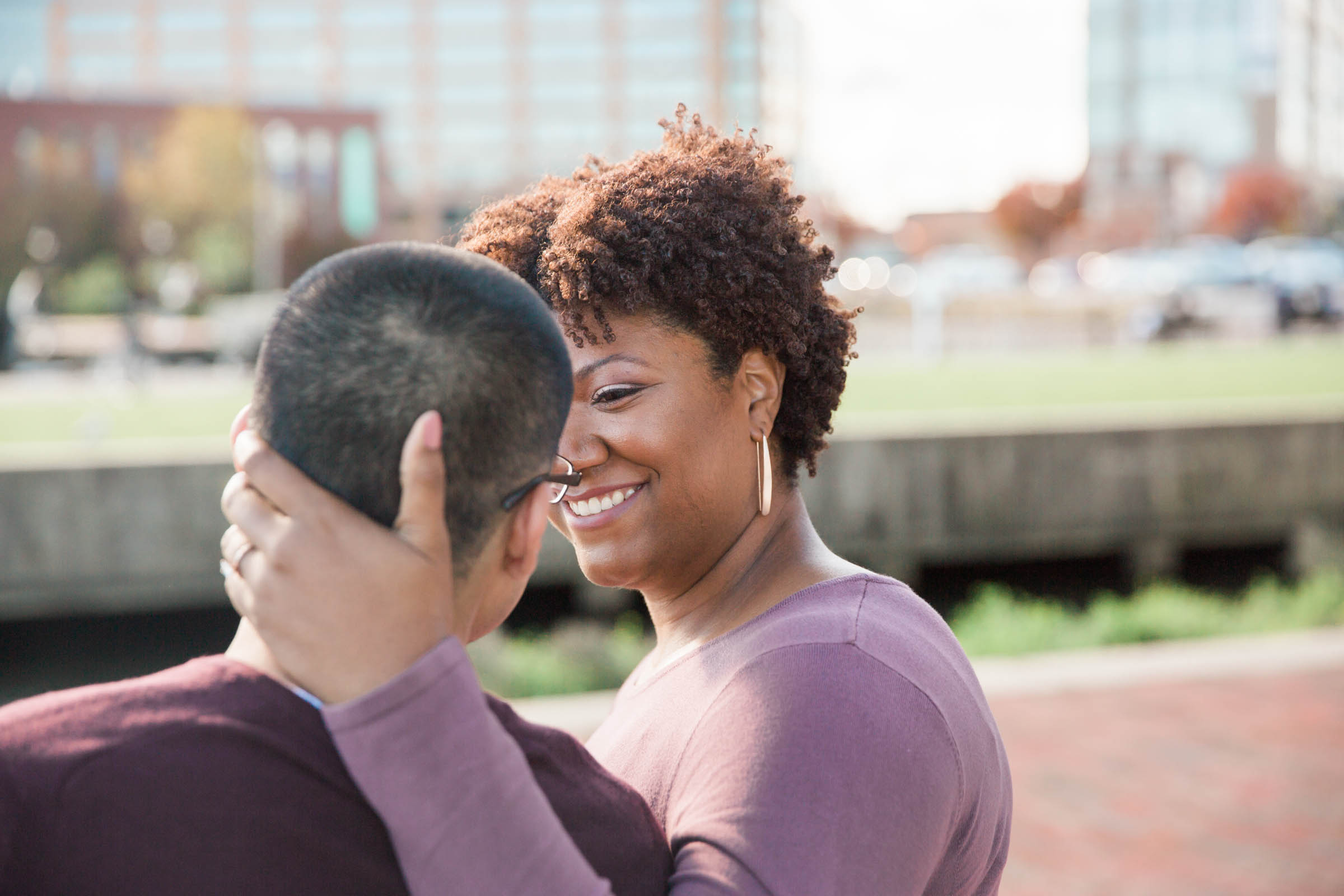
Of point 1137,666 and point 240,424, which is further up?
point 240,424

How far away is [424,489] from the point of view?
105 centimetres

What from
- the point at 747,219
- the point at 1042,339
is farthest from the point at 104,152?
the point at 747,219

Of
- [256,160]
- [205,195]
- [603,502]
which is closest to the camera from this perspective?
[603,502]

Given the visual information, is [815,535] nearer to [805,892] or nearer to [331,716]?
[805,892]

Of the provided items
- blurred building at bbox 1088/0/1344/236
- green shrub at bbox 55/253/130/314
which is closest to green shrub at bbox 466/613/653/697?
green shrub at bbox 55/253/130/314

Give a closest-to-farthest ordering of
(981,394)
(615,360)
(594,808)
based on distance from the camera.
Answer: (594,808) < (615,360) < (981,394)

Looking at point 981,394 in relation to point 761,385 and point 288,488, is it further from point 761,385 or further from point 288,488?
point 288,488

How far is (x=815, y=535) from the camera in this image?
199 cm

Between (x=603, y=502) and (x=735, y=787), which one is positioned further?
(x=603, y=502)

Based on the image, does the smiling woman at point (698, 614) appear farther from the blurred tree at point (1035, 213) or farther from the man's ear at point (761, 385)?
the blurred tree at point (1035, 213)

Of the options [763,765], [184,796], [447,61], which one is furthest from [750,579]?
[447,61]

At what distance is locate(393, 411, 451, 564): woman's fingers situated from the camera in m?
1.04

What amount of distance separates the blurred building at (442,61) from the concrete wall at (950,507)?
89271mm

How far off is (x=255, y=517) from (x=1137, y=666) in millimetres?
6875
